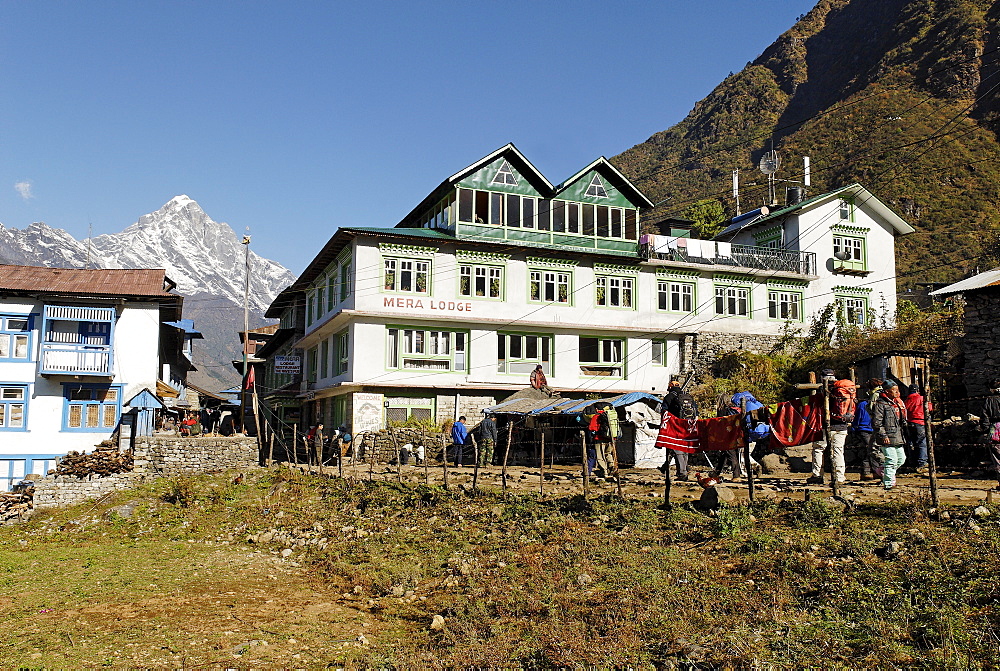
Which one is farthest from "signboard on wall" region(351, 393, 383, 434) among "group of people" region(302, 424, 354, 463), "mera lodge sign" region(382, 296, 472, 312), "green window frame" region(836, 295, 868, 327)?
"green window frame" region(836, 295, 868, 327)

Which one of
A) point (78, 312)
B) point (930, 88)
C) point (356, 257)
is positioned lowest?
point (78, 312)

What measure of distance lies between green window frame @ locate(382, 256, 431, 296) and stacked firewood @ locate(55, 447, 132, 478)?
12.3m

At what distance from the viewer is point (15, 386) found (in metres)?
33.7

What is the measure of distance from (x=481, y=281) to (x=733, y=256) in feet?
49.3

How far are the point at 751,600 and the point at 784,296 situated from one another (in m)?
35.1

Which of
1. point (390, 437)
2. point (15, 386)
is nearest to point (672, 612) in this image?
point (390, 437)

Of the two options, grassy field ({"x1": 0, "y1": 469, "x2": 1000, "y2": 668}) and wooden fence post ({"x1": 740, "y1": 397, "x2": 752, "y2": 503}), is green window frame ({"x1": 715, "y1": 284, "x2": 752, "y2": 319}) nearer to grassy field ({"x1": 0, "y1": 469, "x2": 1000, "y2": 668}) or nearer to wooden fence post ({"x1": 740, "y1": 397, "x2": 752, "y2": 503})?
wooden fence post ({"x1": 740, "y1": 397, "x2": 752, "y2": 503})

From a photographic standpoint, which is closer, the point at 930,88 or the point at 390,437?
the point at 390,437

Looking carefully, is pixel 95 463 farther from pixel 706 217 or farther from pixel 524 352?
pixel 706 217

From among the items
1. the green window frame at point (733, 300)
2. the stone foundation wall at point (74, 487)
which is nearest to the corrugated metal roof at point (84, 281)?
the stone foundation wall at point (74, 487)

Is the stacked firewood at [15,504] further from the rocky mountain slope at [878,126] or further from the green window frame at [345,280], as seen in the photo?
the rocky mountain slope at [878,126]

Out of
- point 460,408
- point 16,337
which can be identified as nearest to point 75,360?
point 16,337

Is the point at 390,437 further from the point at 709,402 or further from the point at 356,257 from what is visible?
the point at 709,402

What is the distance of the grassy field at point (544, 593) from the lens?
30.2 ft
